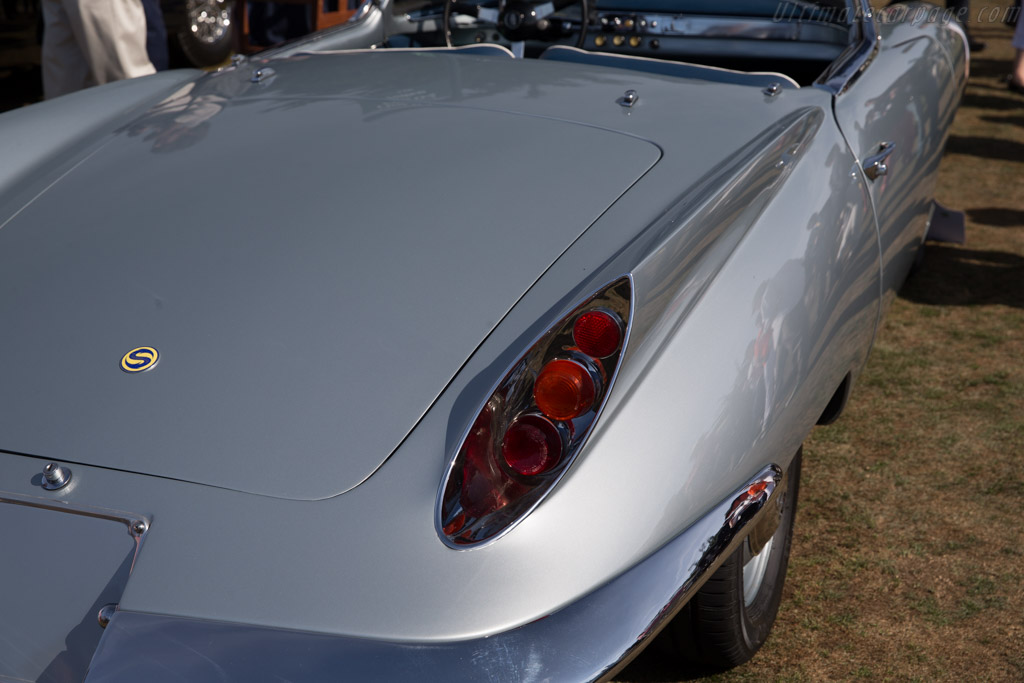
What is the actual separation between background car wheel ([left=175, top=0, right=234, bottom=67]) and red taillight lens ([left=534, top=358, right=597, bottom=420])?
20.5ft

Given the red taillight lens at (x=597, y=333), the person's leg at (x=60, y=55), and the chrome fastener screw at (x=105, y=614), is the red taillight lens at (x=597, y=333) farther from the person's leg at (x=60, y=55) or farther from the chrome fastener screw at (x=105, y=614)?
the person's leg at (x=60, y=55)

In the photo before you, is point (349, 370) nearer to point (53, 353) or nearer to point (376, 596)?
point (376, 596)

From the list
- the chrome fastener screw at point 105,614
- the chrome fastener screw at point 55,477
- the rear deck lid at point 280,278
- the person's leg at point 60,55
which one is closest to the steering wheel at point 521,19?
the rear deck lid at point 280,278

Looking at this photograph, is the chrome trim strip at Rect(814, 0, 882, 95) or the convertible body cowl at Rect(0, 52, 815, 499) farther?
the chrome trim strip at Rect(814, 0, 882, 95)

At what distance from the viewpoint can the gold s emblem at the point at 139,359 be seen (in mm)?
1436

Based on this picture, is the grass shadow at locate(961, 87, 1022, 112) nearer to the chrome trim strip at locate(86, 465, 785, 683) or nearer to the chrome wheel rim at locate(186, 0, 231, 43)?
the chrome wheel rim at locate(186, 0, 231, 43)

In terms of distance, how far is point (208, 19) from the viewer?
22.7 feet

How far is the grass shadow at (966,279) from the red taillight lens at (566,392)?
2.73 meters

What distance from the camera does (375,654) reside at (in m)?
1.11

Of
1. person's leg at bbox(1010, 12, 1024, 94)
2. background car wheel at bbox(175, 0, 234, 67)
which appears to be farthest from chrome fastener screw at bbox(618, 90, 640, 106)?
background car wheel at bbox(175, 0, 234, 67)

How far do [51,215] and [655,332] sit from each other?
123cm

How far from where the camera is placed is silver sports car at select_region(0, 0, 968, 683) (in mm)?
1169

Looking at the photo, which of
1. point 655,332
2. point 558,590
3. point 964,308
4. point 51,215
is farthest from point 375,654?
point 964,308

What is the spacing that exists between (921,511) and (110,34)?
398cm
